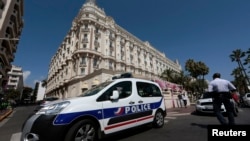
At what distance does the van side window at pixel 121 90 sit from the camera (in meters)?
3.76

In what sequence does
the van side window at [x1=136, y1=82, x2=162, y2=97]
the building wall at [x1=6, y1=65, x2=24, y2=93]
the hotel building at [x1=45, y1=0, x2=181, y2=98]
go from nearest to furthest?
the van side window at [x1=136, y1=82, x2=162, y2=97] → the hotel building at [x1=45, y1=0, x2=181, y2=98] → the building wall at [x1=6, y1=65, x2=24, y2=93]

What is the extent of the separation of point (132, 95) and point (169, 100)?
14.1 metres

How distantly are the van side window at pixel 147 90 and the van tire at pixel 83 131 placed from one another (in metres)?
1.90

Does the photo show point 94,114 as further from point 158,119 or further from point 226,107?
point 226,107

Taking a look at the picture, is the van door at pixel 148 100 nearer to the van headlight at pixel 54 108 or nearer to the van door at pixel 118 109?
the van door at pixel 118 109

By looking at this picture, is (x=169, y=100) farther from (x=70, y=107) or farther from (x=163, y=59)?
(x=163, y=59)

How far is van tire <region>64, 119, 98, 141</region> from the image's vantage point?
2.97 metres

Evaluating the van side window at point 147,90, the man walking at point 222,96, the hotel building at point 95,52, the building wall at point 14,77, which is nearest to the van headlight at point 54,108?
the van side window at point 147,90

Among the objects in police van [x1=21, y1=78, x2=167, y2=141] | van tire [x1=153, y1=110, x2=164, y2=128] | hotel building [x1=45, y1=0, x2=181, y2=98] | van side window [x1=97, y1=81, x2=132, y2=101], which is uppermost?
hotel building [x1=45, y1=0, x2=181, y2=98]

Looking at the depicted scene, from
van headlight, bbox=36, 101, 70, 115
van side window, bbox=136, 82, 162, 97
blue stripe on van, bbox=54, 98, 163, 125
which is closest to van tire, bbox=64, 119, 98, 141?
blue stripe on van, bbox=54, 98, 163, 125

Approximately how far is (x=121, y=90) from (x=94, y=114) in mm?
1117

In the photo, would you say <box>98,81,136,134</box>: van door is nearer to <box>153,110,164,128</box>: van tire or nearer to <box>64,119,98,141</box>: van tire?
<box>64,119,98,141</box>: van tire

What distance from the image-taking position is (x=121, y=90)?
4.21 m

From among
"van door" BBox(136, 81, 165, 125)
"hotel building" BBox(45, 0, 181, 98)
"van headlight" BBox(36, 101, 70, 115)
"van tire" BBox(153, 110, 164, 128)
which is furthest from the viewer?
"hotel building" BBox(45, 0, 181, 98)
